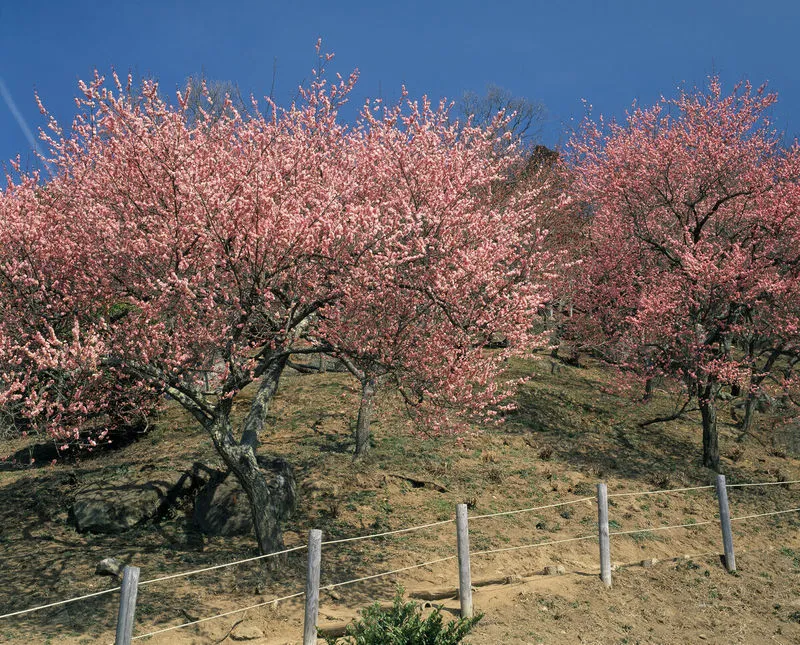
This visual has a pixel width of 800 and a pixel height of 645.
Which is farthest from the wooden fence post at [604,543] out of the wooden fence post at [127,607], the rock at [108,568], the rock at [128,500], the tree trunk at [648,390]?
the tree trunk at [648,390]

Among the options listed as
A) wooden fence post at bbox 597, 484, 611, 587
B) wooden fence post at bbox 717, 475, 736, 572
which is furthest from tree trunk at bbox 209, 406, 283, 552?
wooden fence post at bbox 717, 475, 736, 572

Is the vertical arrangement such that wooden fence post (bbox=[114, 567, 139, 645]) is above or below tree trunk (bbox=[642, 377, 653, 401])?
below

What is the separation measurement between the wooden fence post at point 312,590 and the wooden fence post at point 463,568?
2.56m

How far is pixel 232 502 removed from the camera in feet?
50.4

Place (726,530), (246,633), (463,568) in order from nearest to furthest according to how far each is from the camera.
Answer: (246,633) → (463,568) → (726,530)

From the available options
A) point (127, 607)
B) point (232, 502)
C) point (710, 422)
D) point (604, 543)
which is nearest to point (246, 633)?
point (127, 607)

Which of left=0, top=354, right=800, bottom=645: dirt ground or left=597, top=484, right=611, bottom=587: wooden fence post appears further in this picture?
left=597, top=484, right=611, bottom=587: wooden fence post

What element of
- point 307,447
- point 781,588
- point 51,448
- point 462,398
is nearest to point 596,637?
point 462,398

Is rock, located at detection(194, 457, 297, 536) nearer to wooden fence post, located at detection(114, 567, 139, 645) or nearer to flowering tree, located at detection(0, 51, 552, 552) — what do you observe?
flowering tree, located at detection(0, 51, 552, 552)

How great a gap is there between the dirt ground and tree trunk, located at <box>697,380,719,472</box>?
1.62 feet

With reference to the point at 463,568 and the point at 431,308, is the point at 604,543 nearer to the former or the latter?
the point at 463,568

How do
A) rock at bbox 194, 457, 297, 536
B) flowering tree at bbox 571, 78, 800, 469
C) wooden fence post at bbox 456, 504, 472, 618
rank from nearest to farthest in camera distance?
wooden fence post at bbox 456, 504, 472, 618 → rock at bbox 194, 457, 297, 536 → flowering tree at bbox 571, 78, 800, 469

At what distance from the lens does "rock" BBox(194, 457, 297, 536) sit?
1516 cm

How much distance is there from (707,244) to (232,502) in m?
15.9
